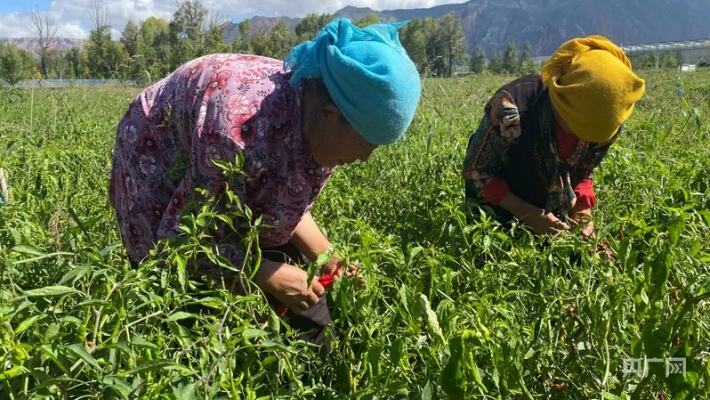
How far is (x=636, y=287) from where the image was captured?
106cm

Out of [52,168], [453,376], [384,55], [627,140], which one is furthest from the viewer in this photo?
[627,140]

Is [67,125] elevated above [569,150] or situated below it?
below

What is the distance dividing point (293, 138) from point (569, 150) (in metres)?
1.12

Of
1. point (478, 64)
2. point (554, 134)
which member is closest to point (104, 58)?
point (554, 134)

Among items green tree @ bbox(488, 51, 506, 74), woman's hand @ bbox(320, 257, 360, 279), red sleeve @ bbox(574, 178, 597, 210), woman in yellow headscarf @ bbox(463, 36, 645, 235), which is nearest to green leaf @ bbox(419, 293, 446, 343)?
woman's hand @ bbox(320, 257, 360, 279)

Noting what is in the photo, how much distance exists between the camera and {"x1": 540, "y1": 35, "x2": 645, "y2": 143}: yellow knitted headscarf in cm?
173

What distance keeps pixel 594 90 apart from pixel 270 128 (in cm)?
99

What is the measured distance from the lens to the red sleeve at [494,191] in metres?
2.07

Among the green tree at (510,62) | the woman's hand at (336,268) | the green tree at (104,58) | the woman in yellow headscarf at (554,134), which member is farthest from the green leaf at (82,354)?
the green tree at (510,62)

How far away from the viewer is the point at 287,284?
147 centimetres

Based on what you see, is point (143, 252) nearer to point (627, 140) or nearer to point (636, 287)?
point (636, 287)

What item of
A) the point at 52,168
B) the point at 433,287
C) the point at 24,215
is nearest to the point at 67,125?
the point at 52,168

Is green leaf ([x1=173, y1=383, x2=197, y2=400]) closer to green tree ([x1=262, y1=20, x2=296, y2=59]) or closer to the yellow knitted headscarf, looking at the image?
the yellow knitted headscarf

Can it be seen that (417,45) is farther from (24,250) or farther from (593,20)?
(593,20)
